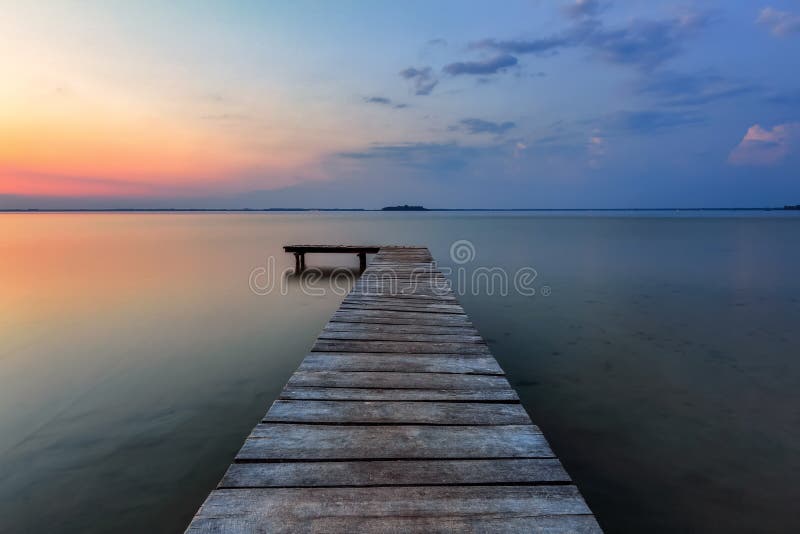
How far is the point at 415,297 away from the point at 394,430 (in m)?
4.49

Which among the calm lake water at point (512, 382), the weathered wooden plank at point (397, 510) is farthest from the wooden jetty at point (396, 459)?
the calm lake water at point (512, 382)

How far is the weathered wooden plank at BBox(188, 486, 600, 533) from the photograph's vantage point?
1.79 meters

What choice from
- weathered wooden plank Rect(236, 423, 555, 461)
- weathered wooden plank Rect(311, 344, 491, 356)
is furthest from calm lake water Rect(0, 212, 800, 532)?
weathered wooden plank Rect(236, 423, 555, 461)

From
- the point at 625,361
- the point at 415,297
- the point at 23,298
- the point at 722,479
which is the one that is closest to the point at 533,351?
the point at 625,361

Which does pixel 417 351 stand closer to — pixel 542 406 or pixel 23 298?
pixel 542 406

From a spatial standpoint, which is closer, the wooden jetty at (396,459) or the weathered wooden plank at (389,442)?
the wooden jetty at (396,459)

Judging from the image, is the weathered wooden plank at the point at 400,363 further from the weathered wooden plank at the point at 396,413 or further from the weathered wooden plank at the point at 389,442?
the weathered wooden plank at the point at 389,442

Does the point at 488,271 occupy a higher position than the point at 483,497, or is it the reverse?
the point at 483,497

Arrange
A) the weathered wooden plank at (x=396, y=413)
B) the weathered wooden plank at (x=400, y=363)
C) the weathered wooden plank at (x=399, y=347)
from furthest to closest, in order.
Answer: the weathered wooden plank at (x=399, y=347)
the weathered wooden plank at (x=400, y=363)
the weathered wooden plank at (x=396, y=413)

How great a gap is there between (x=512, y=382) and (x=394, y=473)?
4411 millimetres

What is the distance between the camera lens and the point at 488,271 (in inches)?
725

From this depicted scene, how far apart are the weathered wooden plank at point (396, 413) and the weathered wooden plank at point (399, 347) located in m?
1.20

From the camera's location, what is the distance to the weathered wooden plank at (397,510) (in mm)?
1791

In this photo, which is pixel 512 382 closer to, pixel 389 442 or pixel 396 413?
pixel 396 413
